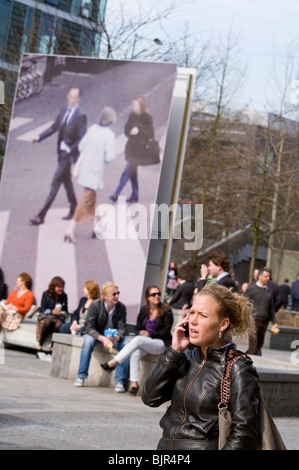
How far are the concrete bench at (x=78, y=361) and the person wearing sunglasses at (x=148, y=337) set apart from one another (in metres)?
0.15

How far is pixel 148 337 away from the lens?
39.8ft

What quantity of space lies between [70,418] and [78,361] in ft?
11.6

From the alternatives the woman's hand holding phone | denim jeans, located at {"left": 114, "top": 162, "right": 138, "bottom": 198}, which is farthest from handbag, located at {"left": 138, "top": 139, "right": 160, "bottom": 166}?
the woman's hand holding phone

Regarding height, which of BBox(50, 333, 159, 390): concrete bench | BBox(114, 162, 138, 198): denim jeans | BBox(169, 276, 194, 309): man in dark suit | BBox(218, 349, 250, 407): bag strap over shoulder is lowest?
BBox(50, 333, 159, 390): concrete bench

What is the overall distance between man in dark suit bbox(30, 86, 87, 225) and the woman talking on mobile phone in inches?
532

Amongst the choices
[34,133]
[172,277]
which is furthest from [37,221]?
[172,277]

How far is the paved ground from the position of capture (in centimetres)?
769

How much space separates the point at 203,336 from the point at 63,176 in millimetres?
13979

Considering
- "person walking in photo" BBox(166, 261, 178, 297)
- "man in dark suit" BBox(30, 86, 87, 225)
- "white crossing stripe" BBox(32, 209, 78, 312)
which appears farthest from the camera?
"person walking in photo" BBox(166, 261, 178, 297)

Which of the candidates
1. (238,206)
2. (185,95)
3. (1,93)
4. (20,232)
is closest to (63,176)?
(20,232)

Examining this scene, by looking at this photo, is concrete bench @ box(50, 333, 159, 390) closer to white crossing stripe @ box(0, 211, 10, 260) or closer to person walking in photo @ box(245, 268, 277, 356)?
person walking in photo @ box(245, 268, 277, 356)

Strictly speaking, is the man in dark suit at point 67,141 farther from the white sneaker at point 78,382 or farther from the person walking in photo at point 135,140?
the white sneaker at point 78,382

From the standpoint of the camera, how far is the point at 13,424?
812 cm

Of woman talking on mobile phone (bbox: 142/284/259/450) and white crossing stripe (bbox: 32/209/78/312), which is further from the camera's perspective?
white crossing stripe (bbox: 32/209/78/312)
